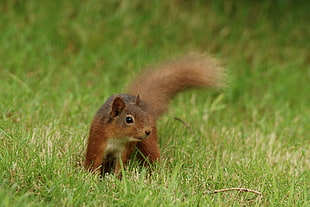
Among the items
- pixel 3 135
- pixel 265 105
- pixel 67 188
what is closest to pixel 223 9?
pixel 265 105

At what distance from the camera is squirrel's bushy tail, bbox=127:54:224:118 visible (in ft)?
13.2

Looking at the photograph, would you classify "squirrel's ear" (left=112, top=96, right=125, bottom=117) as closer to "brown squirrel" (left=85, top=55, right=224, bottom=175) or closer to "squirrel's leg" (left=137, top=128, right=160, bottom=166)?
"brown squirrel" (left=85, top=55, right=224, bottom=175)

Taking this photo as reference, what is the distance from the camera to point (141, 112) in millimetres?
3330

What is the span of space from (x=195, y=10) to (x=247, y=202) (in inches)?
167

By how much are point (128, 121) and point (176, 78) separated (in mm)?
976

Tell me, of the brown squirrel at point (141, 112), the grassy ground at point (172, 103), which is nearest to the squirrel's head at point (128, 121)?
the brown squirrel at point (141, 112)

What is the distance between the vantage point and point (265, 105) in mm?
5695

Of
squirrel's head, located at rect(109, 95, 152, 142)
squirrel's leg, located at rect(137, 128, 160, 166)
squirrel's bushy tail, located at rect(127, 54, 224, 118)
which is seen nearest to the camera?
squirrel's head, located at rect(109, 95, 152, 142)

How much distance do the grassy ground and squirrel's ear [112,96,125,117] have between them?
42 cm

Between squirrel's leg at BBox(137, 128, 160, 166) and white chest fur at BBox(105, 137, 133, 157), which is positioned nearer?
white chest fur at BBox(105, 137, 133, 157)

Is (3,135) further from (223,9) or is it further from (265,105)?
(223,9)

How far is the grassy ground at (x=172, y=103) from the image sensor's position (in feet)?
9.92

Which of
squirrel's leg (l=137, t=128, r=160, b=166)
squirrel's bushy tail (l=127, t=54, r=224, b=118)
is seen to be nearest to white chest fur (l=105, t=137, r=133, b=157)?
squirrel's leg (l=137, t=128, r=160, b=166)

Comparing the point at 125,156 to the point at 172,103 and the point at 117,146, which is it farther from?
the point at 172,103
